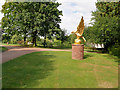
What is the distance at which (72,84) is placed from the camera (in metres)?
4.71

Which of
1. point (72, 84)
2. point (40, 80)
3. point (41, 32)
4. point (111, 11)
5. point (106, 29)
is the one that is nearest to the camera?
point (72, 84)

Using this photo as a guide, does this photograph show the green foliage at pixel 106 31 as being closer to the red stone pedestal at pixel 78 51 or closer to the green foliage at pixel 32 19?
the red stone pedestal at pixel 78 51

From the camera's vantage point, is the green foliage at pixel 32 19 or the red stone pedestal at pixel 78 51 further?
the green foliage at pixel 32 19

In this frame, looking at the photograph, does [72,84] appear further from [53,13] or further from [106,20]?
[53,13]

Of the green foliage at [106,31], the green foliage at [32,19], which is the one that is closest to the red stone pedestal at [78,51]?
the green foliage at [106,31]

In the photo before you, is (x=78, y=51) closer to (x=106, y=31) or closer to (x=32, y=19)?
(x=106, y=31)

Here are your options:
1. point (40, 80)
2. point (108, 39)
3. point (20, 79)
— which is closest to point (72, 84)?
point (40, 80)

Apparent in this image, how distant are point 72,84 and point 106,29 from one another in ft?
49.2

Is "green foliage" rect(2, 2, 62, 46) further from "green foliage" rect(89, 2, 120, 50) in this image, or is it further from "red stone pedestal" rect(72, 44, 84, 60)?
"red stone pedestal" rect(72, 44, 84, 60)

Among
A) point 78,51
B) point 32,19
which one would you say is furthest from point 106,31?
point 32,19

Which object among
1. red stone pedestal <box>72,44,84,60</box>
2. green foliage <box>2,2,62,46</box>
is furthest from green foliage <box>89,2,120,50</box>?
green foliage <box>2,2,62,46</box>

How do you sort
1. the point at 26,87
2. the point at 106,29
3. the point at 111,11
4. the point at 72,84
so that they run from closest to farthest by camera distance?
the point at 26,87, the point at 72,84, the point at 106,29, the point at 111,11

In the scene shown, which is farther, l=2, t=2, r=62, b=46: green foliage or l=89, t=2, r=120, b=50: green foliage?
l=2, t=2, r=62, b=46: green foliage

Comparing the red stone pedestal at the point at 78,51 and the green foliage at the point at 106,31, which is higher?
the green foliage at the point at 106,31
